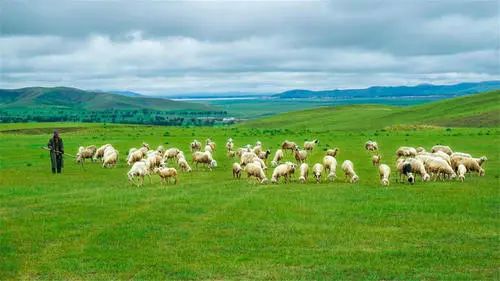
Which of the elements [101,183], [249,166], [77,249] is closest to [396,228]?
[77,249]

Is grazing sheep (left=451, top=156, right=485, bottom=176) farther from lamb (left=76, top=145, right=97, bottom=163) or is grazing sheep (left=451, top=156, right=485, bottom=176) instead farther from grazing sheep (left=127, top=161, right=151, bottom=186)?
lamb (left=76, top=145, right=97, bottom=163)

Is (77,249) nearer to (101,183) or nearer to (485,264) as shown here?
(485,264)

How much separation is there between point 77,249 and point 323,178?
16080 mm

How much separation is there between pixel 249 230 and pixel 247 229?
15cm

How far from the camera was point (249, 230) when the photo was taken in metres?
18.1

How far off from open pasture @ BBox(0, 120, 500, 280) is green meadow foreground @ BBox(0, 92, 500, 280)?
37mm

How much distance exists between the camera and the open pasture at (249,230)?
14.3 m

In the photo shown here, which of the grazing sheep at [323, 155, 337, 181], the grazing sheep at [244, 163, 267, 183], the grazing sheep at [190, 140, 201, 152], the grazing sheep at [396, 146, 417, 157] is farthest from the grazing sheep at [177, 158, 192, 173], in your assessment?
the grazing sheep at [396, 146, 417, 157]

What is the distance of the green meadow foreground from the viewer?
1431cm

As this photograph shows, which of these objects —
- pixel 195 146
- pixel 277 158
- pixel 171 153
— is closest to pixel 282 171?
pixel 277 158

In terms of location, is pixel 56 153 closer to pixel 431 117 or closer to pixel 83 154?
pixel 83 154

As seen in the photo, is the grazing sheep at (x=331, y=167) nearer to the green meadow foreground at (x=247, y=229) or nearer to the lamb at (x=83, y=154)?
the green meadow foreground at (x=247, y=229)

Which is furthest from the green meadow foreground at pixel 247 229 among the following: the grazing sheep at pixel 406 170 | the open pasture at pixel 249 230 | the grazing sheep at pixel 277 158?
the grazing sheep at pixel 277 158

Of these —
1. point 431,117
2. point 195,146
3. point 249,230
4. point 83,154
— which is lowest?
point 249,230
